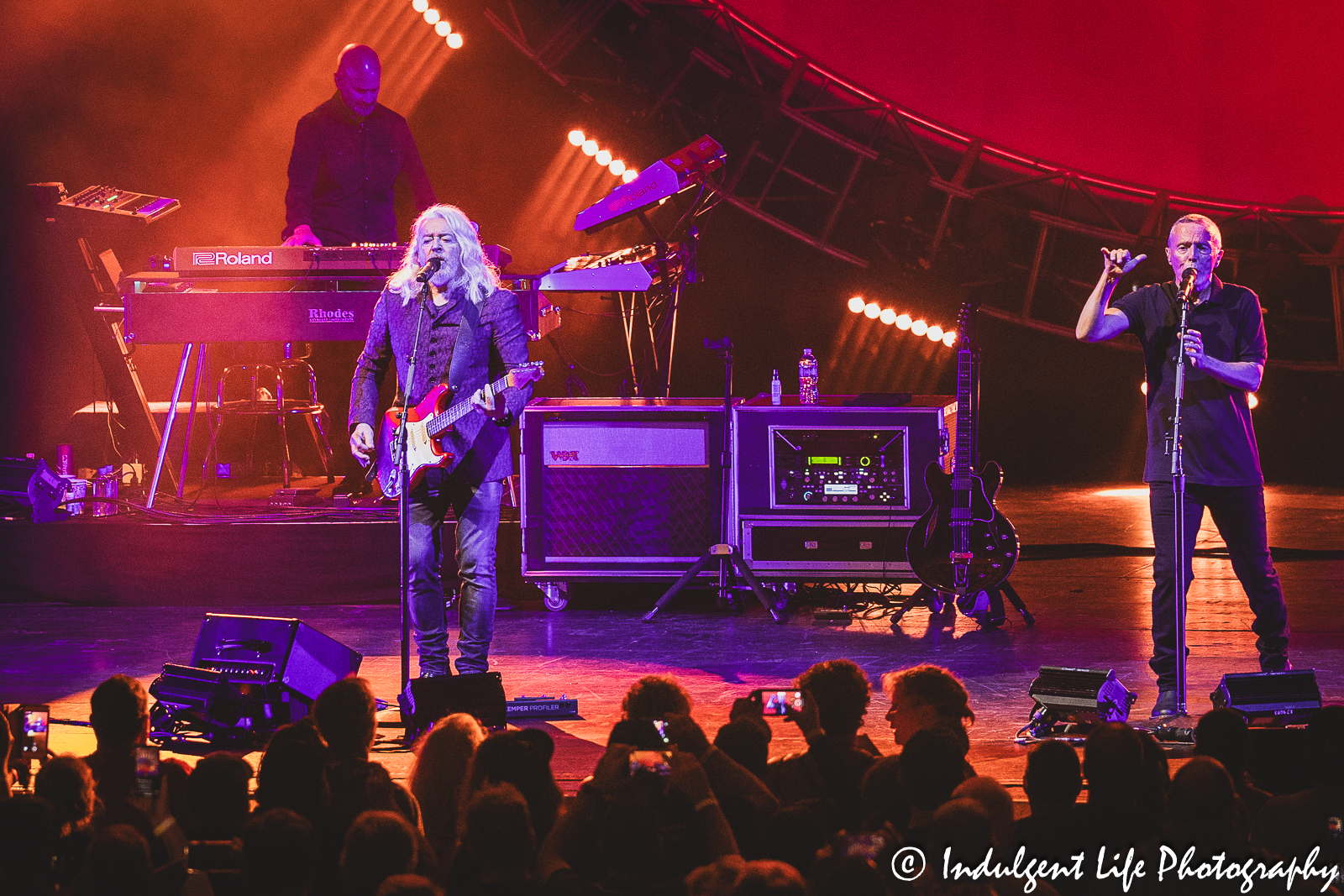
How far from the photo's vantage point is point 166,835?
225 cm

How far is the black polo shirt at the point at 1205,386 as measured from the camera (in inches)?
161

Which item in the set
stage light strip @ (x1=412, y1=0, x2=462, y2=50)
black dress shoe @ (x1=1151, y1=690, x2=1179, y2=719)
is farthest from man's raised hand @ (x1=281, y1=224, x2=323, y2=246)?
black dress shoe @ (x1=1151, y1=690, x2=1179, y2=719)

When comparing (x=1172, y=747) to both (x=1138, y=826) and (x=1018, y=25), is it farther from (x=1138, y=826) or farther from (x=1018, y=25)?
(x=1018, y=25)

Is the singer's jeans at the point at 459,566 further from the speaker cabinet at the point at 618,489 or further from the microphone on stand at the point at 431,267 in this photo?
the speaker cabinet at the point at 618,489

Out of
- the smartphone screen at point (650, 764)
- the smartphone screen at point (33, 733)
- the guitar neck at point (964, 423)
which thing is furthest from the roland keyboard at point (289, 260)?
the smartphone screen at point (650, 764)

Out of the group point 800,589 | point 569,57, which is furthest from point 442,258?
point 569,57

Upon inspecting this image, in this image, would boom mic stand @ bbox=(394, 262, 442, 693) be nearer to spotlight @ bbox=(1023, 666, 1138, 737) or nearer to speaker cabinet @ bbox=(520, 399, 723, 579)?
speaker cabinet @ bbox=(520, 399, 723, 579)

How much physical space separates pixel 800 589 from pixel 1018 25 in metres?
4.77

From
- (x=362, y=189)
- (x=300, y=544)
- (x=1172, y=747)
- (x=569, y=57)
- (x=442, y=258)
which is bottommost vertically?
(x=1172, y=747)

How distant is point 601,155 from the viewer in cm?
899

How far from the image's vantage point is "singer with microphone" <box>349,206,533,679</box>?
4.27 metres

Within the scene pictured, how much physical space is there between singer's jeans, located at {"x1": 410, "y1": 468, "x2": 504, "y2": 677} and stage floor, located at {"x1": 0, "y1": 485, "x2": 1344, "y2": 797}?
1.15 feet

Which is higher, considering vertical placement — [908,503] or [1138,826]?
[908,503]

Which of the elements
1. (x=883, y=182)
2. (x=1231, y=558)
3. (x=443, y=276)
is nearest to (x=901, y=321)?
(x=883, y=182)
